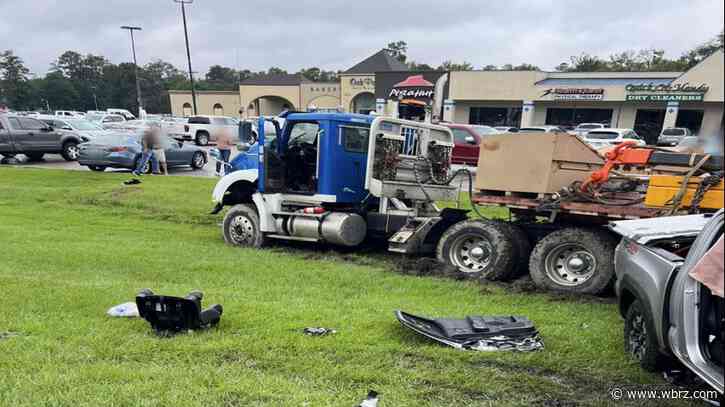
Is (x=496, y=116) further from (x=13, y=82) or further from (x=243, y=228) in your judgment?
(x=13, y=82)

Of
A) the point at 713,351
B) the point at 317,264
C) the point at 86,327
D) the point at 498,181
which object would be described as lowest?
the point at 317,264

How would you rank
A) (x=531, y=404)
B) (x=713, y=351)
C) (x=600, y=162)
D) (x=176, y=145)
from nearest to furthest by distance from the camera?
1. (x=713, y=351)
2. (x=531, y=404)
3. (x=600, y=162)
4. (x=176, y=145)

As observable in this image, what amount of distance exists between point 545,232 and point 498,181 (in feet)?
2.97

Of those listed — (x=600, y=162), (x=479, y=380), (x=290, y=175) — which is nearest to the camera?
(x=479, y=380)

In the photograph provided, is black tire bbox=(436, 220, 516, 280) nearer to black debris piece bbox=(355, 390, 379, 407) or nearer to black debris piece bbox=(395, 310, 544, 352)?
black debris piece bbox=(395, 310, 544, 352)

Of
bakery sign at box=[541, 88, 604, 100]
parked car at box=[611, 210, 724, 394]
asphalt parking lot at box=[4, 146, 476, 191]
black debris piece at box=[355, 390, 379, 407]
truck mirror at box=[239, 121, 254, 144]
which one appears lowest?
asphalt parking lot at box=[4, 146, 476, 191]

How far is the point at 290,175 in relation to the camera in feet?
27.1

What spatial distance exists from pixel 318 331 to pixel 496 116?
37562 millimetres

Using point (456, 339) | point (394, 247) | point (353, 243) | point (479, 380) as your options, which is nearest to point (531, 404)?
point (479, 380)

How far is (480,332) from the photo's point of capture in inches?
165

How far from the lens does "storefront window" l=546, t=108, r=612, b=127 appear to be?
35.3 metres

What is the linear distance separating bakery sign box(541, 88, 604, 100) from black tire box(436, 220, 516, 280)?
3159 cm

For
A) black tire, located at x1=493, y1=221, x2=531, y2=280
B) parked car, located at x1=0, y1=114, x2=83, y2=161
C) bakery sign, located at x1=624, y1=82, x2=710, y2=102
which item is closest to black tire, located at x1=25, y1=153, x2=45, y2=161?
parked car, located at x1=0, y1=114, x2=83, y2=161

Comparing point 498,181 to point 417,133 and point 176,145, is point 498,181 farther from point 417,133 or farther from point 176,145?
point 176,145
